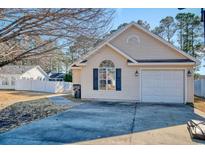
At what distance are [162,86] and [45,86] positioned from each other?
619 inches

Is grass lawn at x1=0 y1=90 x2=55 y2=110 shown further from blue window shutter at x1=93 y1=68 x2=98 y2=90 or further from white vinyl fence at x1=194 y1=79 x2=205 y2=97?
white vinyl fence at x1=194 y1=79 x2=205 y2=97

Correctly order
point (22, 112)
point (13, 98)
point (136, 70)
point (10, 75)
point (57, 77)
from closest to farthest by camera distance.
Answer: point (22, 112)
point (136, 70)
point (13, 98)
point (10, 75)
point (57, 77)

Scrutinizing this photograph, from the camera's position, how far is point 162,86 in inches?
628

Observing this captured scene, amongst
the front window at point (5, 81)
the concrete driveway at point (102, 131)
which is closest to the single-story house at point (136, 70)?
the concrete driveway at point (102, 131)

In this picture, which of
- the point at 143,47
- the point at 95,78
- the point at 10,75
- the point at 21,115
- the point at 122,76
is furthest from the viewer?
the point at 10,75

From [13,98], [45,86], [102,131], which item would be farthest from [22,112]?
[45,86]

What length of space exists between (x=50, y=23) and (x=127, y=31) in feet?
34.8

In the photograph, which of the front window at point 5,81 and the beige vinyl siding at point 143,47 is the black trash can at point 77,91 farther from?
the front window at point 5,81

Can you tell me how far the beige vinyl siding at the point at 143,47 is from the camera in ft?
53.8

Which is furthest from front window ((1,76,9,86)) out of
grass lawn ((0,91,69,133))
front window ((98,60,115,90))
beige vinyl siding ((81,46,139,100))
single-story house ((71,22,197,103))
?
front window ((98,60,115,90))

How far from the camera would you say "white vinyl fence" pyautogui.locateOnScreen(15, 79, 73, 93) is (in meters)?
27.5

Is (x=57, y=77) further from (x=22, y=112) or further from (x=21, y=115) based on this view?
(x=21, y=115)
